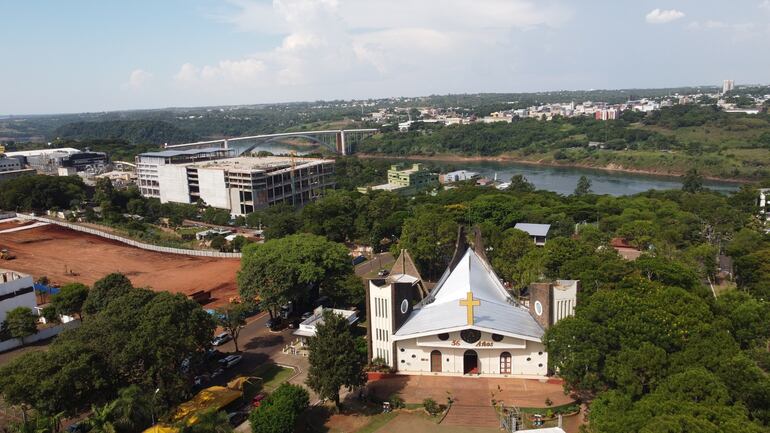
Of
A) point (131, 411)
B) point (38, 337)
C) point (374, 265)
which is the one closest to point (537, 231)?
point (374, 265)

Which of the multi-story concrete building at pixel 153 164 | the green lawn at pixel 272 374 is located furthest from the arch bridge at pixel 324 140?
the green lawn at pixel 272 374

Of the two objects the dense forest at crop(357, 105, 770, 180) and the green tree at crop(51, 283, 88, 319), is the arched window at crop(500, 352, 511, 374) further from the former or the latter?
the dense forest at crop(357, 105, 770, 180)

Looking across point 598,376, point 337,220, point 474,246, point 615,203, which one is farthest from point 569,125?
point 598,376

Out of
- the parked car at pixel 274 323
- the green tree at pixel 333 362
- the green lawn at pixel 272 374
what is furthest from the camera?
the parked car at pixel 274 323

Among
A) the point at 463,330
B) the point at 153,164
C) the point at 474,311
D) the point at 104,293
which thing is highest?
the point at 153,164

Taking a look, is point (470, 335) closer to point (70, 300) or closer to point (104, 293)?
point (104, 293)

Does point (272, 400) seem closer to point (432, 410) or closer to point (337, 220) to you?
point (432, 410)

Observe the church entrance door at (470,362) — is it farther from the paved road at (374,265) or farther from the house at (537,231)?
the house at (537,231)
